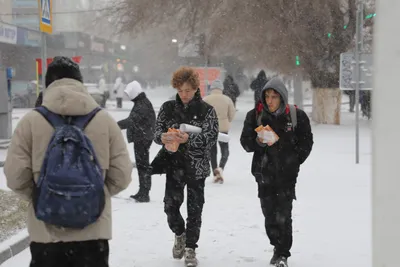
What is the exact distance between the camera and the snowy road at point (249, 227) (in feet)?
19.3

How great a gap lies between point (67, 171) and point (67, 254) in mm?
494

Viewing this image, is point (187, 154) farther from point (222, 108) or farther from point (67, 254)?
point (222, 108)

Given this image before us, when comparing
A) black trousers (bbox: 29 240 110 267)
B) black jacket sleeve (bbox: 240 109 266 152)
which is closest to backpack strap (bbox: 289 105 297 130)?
black jacket sleeve (bbox: 240 109 266 152)

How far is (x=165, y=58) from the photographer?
209 feet

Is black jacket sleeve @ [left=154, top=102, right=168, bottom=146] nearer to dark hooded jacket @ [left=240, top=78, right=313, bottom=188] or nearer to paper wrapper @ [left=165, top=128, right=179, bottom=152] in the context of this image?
paper wrapper @ [left=165, top=128, right=179, bottom=152]

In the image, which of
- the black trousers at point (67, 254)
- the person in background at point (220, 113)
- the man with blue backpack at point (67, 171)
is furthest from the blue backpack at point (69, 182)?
the person in background at point (220, 113)

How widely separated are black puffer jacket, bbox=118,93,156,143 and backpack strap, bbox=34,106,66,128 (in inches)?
203

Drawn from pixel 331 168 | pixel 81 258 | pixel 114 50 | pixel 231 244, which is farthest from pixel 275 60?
pixel 114 50

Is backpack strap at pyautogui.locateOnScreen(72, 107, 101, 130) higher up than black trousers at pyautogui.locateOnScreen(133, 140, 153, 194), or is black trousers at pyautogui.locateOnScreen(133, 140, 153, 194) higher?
backpack strap at pyautogui.locateOnScreen(72, 107, 101, 130)

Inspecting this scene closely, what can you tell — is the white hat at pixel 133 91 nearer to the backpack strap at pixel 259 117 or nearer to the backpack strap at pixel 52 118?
the backpack strap at pixel 259 117

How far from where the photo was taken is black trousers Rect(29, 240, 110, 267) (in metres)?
3.20

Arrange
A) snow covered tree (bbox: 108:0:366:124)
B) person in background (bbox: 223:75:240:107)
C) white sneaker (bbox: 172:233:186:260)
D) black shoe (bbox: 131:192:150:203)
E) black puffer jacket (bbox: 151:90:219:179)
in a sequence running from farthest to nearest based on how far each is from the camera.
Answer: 1. snow covered tree (bbox: 108:0:366:124)
2. person in background (bbox: 223:75:240:107)
3. black shoe (bbox: 131:192:150:203)
4. white sneaker (bbox: 172:233:186:260)
5. black puffer jacket (bbox: 151:90:219:179)

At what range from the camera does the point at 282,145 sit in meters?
5.34

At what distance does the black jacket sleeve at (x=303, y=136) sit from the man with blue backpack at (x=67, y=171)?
2.34m
